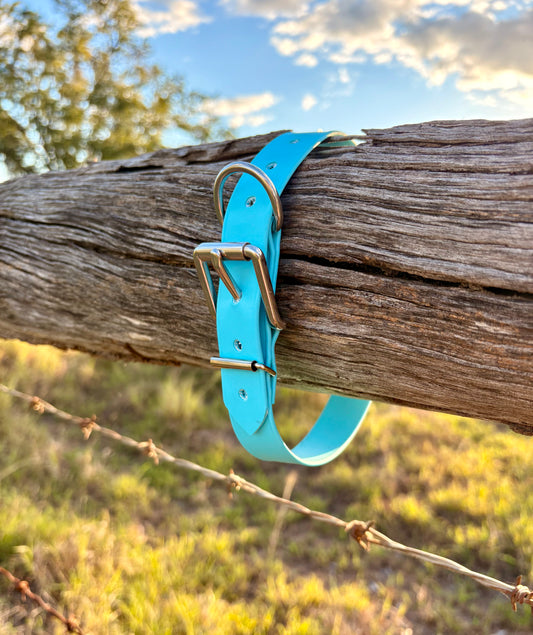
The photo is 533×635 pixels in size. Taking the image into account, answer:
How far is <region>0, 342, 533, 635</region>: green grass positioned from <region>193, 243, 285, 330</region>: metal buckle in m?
1.90

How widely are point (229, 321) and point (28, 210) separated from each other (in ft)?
3.62

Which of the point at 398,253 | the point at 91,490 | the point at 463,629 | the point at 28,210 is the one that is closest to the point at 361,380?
the point at 398,253

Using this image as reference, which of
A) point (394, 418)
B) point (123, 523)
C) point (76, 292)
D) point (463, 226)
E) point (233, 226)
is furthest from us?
point (394, 418)

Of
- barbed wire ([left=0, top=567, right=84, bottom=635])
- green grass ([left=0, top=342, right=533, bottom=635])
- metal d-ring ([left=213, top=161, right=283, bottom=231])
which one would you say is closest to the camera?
metal d-ring ([left=213, top=161, right=283, bottom=231])

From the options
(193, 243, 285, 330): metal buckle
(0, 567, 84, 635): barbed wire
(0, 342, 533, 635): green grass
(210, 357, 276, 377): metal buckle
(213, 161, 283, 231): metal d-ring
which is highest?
(213, 161, 283, 231): metal d-ring

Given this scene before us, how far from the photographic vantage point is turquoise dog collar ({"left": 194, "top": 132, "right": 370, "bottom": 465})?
1141mm

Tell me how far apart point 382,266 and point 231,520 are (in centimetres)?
325

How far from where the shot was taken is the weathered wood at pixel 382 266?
3.32 ft

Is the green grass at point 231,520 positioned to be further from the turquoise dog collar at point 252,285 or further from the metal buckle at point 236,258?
the metal buckle at point 236,258

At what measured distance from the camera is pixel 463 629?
9.36 feet

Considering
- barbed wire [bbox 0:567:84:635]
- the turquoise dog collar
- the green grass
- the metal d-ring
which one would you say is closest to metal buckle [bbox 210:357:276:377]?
the turquoise dog collar

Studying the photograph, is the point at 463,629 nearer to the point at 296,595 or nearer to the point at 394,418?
the point at 296,595

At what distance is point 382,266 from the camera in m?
1.10

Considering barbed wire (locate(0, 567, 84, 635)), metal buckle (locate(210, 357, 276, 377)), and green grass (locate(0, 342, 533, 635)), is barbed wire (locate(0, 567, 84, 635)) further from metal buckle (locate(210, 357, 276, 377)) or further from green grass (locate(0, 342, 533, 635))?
metal buckle (locate(210, 357, 276, 377))
